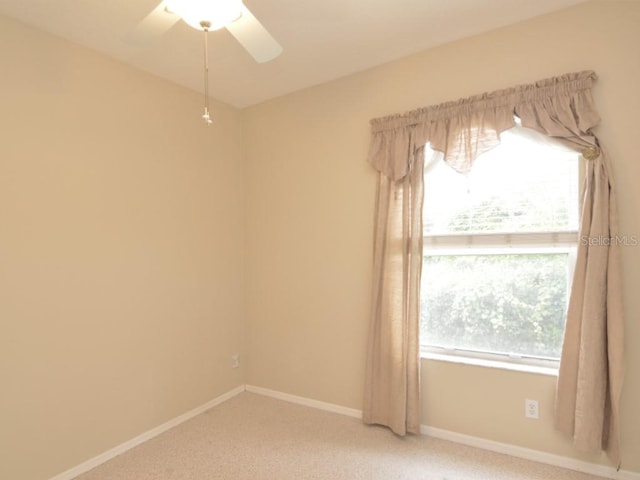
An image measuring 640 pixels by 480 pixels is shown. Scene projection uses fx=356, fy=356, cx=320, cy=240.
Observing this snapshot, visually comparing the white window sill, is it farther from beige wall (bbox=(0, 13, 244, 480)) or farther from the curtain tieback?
beige wall (bbox=(0, 13, 244, 480))

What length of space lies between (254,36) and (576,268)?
2.02 m

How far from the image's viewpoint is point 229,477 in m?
2.05

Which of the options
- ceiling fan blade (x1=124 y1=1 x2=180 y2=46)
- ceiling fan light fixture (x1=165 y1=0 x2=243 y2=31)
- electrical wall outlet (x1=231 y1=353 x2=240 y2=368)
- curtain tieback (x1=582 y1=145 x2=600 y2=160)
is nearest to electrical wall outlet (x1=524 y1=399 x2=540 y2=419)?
curtain tieback (x1=582 y1=145 x2=600 y2=160)

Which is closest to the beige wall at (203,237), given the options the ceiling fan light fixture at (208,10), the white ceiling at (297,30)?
the white ceiling at (297,30)

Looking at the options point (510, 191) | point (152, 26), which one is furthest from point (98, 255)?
point (510, 191)

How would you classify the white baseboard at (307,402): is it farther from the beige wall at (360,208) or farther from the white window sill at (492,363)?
the white window sill at (492,363)

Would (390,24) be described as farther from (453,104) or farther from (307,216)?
(307,216)

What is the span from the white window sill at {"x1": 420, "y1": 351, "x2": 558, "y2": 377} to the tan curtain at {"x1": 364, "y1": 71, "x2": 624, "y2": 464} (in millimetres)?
Answer: 128

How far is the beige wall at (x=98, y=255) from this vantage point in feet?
6.39

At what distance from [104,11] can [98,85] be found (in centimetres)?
51

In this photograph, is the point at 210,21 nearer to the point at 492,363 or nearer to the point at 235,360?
the point at 492,363

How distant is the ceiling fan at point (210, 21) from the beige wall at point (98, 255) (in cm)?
100

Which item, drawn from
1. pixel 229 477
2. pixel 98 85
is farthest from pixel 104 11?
pixel 229 477

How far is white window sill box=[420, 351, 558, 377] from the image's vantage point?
→ 6.98 feet
